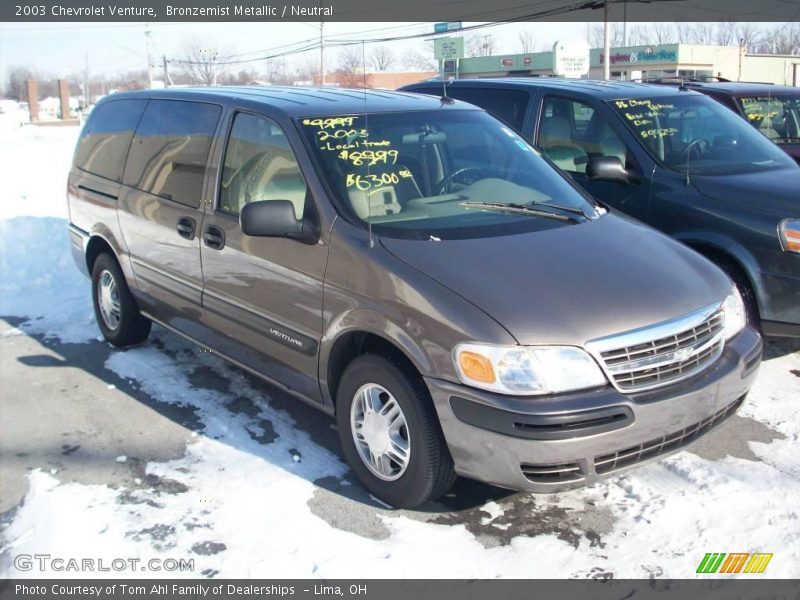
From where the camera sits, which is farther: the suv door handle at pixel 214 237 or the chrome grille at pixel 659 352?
the suv door handle at pixel 214 237

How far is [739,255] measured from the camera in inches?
207

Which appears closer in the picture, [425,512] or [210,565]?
[210,565]

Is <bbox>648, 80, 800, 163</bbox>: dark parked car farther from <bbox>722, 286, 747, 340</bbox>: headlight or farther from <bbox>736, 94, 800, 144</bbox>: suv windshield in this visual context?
<bbox>722, 286, 747, 340</bbox>: headlight

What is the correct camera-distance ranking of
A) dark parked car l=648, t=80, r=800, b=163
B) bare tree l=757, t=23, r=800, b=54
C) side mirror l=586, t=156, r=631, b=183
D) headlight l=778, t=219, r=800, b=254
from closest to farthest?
1. headlight l=778, t=219, r=800, b=254
2. side mirror l=586, t=156, r=631, b=183
3. dark parked car l=648, t=80, r=800, b=163
4. bare tree l=757, t=23, r=800, b=54

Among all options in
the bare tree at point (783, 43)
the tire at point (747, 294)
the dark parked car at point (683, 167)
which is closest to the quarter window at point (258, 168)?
the dark parked car at point (683, 167)

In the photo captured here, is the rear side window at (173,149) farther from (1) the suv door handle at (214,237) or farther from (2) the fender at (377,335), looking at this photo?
(2) the fender at (377,335)

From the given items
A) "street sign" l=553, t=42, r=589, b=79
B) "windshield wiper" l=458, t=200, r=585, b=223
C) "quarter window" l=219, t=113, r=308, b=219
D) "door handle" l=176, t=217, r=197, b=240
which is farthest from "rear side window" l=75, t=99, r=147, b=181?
"street sign" l=553, t=42, r=589, b=79

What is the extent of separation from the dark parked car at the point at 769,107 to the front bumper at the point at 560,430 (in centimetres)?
587

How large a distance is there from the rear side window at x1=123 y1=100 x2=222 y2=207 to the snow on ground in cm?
141

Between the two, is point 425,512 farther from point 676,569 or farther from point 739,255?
point 739,255

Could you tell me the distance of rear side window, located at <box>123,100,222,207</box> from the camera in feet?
15.9

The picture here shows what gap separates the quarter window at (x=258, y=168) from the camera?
423 centimetres
